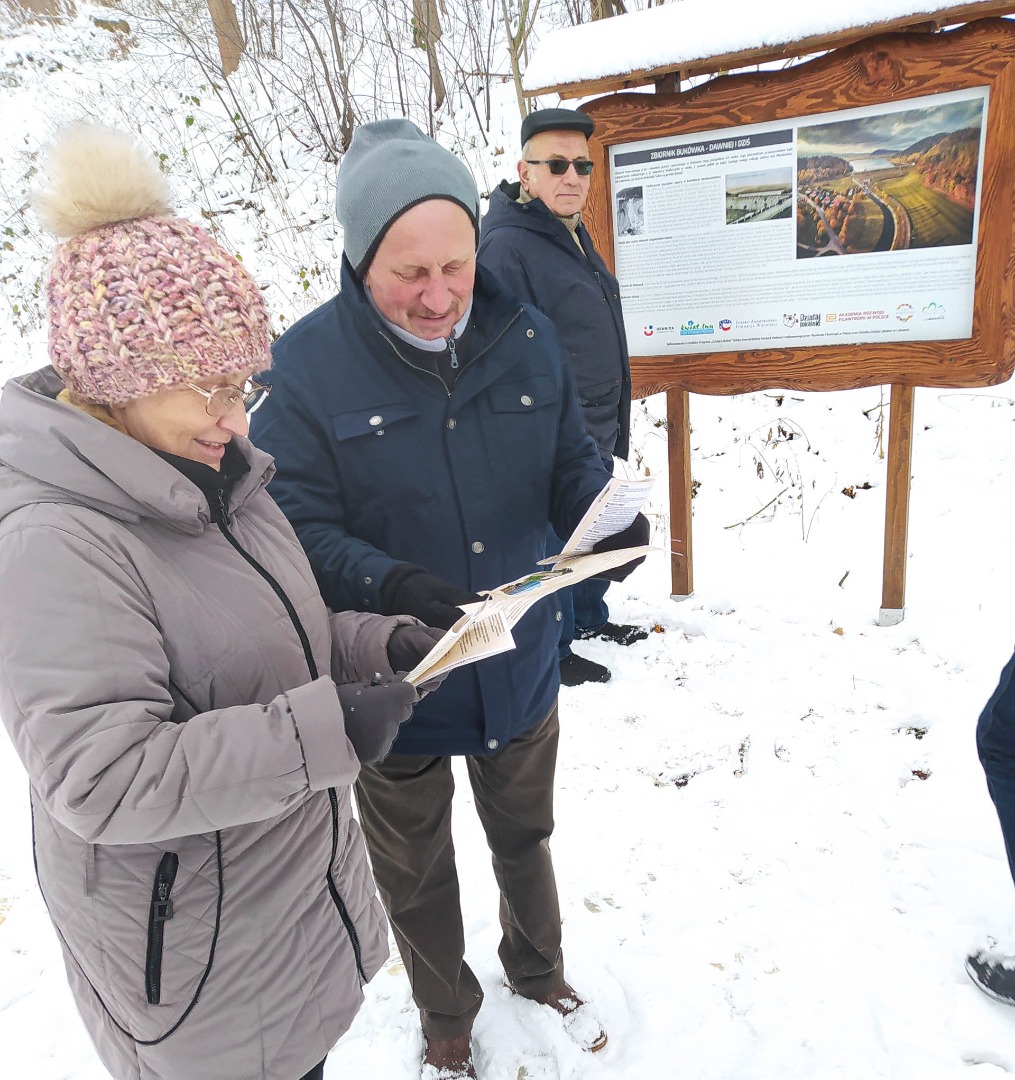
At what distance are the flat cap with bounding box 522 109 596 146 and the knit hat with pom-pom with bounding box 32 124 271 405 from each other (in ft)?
7.38

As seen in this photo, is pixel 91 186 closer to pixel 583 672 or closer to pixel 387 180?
pixel 387 180

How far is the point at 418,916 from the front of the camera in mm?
1703

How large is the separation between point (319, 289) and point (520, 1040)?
647cm

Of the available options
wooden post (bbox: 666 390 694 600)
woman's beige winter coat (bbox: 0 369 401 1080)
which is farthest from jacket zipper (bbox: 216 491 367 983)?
wooden post (bbox: 666 390 694 600)

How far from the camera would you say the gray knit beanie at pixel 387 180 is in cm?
133

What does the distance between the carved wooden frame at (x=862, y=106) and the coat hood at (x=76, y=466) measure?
2.78 m

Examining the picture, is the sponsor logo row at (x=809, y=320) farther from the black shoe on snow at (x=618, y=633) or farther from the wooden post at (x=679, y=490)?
the black shoe on snow at (x=618, y=633)

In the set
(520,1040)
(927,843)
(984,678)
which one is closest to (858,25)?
(984,678)

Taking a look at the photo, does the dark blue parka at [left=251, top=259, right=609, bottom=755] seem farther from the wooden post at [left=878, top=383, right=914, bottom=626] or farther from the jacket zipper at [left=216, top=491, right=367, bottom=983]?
the wooden post at [left=878, top=383, right=914, bottom=626]

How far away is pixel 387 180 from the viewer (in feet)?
4.36

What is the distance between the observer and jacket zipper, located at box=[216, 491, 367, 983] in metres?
1.12

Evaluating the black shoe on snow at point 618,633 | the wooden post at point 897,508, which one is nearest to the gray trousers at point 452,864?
the black shoe on snow at point 618,633

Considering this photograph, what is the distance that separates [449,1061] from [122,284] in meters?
1.88

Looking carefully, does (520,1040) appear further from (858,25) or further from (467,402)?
(858,25)
